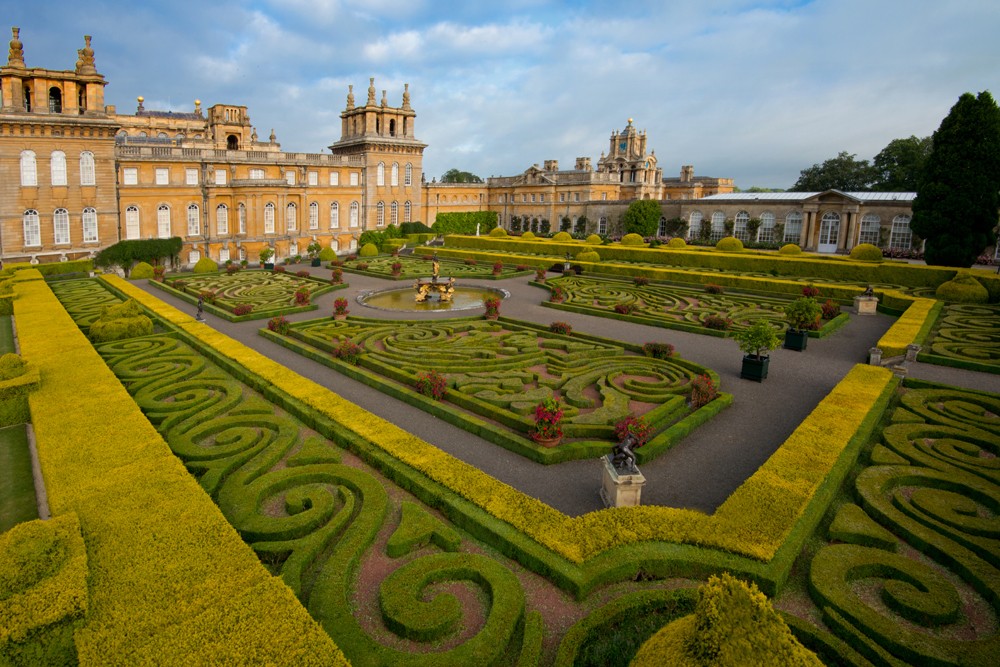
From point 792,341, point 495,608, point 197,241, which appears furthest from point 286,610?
point 197,241

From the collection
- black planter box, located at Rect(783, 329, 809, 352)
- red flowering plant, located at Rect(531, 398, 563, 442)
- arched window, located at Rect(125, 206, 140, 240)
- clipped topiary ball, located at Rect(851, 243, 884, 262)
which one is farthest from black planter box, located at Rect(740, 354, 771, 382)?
arched window, located at Rect(125, 206, 140, 240)

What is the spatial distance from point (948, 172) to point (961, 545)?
30.6 metres

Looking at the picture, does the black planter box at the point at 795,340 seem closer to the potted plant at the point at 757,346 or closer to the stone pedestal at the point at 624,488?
the potted plant at the point at 757,346

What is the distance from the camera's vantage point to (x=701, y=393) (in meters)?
13.3

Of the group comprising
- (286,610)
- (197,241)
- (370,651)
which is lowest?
(370,651)

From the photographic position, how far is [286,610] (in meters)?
5.65

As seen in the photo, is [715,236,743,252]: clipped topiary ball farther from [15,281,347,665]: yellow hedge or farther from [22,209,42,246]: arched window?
[22,209,42,246]: arched window

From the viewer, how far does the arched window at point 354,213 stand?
176 feet

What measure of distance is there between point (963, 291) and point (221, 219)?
4634cm

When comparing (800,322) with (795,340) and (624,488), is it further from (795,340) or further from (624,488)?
(624,488)

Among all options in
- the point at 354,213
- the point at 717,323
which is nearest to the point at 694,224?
the point at 354,213

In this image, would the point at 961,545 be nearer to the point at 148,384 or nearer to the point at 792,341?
the point at 792,341

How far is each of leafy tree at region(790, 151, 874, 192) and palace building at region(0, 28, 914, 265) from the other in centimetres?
1495

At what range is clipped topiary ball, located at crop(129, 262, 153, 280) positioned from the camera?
3494cm
